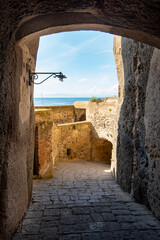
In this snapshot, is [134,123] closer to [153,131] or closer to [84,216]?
[153,131]

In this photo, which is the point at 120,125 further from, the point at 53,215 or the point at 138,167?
the point at 53,215

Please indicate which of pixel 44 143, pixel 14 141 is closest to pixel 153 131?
pixel 14 141

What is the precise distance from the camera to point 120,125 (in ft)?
22.7

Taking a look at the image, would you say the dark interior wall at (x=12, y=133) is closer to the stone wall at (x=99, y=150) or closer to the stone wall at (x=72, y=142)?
the stone wall at (x=72, y=142)

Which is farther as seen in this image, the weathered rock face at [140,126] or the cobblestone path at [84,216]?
the weathered rock face at [140,126]

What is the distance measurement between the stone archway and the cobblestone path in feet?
1.51

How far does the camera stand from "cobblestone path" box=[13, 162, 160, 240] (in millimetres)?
3367

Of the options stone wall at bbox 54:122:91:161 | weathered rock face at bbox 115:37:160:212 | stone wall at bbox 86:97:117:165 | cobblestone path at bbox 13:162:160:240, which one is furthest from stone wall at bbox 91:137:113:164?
cobblestone path at bbox 13:162:160:240

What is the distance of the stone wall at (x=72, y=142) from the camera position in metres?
12.1

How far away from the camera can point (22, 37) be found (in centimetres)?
331

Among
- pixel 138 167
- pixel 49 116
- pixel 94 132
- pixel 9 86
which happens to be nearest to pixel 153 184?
pixel 138 167

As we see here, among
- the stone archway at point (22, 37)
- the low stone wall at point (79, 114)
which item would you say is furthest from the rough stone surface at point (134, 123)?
the low stone wall at point (79, 114)

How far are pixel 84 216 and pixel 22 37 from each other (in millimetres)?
3703

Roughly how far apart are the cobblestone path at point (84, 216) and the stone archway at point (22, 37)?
0.46 meters
